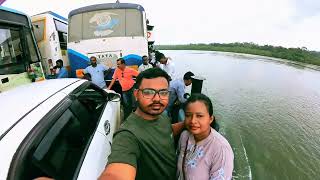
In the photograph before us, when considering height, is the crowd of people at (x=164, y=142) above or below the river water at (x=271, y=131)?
above

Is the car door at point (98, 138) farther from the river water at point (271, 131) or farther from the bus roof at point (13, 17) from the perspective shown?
the bus roof at point (13, 17)

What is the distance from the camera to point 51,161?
1886 mm

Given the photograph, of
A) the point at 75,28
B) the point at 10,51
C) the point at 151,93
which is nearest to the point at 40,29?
the point at 75,28

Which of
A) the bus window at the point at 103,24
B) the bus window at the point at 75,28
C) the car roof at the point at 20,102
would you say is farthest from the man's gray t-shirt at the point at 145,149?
the bus window at the point at 75,28

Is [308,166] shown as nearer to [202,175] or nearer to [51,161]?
[202,175]

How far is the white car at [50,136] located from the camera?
1562mm

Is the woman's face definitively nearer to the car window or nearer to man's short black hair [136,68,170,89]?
man's short black hair [136,68,170,89]

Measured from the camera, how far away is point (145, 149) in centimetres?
184

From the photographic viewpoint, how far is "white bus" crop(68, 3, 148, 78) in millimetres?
9258

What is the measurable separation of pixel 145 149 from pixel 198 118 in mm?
470

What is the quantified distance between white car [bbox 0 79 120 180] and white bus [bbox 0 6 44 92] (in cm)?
408

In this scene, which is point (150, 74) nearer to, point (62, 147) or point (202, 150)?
point (202, 150)

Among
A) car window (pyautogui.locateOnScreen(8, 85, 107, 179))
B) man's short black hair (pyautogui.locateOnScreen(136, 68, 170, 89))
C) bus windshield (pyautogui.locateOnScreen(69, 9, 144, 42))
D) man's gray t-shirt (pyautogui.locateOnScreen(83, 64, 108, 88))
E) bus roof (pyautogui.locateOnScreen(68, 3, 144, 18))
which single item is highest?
bus roof (pyautogui.locateOnScreen(68, 3, 144, 18))

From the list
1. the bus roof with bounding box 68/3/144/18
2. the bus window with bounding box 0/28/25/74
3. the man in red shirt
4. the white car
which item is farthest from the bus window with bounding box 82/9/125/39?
the white car
